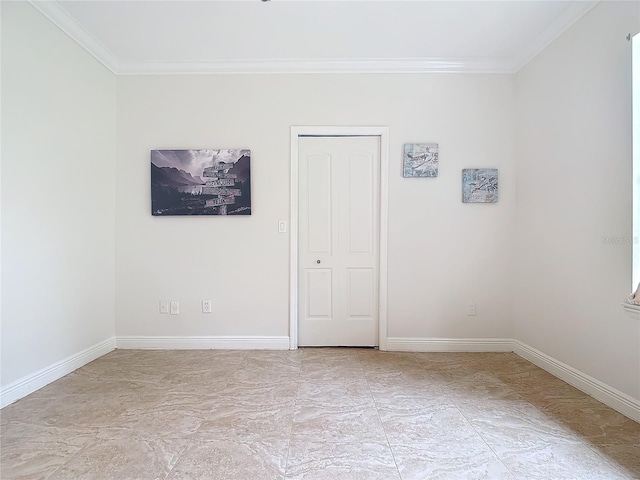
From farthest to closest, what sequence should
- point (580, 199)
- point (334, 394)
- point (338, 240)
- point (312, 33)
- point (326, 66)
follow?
point (338, 240) < point (326, 66) < point (312, 33) < point (580, 199) < point (334, 394)

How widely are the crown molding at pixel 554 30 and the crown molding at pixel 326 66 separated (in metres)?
0.14

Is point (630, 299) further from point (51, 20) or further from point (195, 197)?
point (51, 20)

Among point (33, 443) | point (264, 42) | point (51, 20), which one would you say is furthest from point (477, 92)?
point (33, 443)

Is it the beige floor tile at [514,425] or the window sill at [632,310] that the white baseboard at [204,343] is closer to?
the beige floor tile at [514,425]

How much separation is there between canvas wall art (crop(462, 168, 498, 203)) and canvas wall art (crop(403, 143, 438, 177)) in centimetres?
32

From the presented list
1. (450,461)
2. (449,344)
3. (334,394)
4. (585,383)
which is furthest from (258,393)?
(585,383)

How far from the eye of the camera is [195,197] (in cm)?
335

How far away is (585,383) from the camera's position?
2.46 metres

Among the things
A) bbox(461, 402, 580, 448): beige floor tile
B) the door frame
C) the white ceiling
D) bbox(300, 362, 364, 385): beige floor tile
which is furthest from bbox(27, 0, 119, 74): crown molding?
bbox(461, 402, 580, 448): beige floor tile

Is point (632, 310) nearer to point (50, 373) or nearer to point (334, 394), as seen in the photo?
point (334, 394)

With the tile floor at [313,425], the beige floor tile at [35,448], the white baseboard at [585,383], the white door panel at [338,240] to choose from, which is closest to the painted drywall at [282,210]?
the white door panel at [338,240]

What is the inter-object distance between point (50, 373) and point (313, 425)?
2060 mm

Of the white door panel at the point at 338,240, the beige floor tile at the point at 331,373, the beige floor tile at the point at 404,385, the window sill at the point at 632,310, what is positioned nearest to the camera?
the window sill at the point at 632,310

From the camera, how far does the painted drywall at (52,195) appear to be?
2289 millimetres
